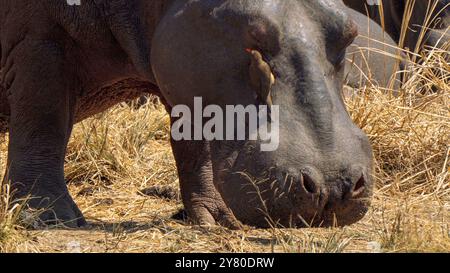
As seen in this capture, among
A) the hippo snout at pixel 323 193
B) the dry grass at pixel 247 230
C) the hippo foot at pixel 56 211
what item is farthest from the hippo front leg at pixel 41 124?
the hippo snout at pixel 323 193

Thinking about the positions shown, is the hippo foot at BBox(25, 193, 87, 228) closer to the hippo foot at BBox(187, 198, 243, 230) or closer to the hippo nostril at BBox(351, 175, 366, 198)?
the hippo foot at BBox(187, 198, 243, 230)

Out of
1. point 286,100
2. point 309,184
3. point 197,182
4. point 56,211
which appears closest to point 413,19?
point 197,182

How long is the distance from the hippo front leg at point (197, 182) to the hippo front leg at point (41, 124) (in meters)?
0.65

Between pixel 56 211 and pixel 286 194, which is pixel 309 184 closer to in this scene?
pixel 286 194

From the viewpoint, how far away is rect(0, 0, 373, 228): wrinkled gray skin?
3.76 m

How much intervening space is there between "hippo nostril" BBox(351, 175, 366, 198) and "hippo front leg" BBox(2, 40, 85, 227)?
1289 mm

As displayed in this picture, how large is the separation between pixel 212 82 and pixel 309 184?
54cm

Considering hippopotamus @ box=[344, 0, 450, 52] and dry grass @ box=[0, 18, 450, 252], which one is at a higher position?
hippopotamus @ box=[344, 0, 450, 52]

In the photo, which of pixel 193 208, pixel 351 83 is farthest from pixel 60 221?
pixel 351 83

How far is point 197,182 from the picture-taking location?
5.16m

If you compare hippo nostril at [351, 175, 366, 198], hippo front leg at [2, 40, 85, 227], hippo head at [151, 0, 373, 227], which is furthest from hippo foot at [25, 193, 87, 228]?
hippo nostril at [351, 175, 366, 198]

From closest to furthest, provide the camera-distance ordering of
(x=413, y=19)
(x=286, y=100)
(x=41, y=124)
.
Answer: (x=286, y=100), (x=41, y=124), (x=413, y=19)
